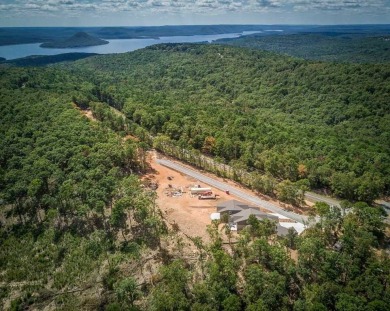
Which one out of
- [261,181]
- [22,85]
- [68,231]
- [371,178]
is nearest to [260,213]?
[261,181]

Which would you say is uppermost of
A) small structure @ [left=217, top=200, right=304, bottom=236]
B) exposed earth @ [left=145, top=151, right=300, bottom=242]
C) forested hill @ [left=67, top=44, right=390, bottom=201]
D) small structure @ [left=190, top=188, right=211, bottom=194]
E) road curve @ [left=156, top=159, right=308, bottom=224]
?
forested hill @ [left=67, top=44, right=390, bottom=201]

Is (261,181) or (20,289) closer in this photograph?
(20,289)

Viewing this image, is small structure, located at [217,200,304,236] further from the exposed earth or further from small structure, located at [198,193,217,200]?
small structure, located at [198,193,217,200]

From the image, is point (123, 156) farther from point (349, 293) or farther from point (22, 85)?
point (22, 85)

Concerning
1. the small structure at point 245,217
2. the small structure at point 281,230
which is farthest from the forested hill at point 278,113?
Answer: the small structure at point 281,230

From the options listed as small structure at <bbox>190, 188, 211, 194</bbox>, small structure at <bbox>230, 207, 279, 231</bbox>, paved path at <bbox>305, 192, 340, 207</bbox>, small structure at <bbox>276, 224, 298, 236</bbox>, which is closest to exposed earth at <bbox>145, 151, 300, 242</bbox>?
small structure at <bbox>190, 188, 211, 194</bbox>
